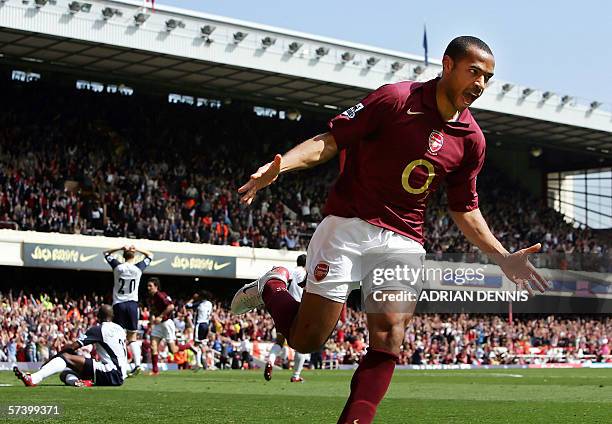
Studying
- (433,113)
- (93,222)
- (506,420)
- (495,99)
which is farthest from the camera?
(495,99)

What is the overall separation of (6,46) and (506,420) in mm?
32311

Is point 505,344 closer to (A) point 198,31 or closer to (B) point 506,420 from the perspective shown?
(A) point 198,31

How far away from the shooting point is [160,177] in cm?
4100

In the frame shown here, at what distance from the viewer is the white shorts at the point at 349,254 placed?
227 inches


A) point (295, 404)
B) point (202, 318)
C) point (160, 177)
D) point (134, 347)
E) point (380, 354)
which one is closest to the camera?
point (380, 354)

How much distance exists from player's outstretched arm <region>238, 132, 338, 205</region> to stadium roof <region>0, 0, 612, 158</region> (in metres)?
31.1

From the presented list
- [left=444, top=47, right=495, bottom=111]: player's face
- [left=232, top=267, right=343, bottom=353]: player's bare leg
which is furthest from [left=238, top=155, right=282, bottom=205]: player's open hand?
[left=444, top=47, right=495, bottom=111]: player's face

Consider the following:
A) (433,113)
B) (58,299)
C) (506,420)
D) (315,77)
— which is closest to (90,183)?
(58,299)

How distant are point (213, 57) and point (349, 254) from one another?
34078 mm

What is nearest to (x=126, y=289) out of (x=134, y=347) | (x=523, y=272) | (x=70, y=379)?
(x=134, y=347)

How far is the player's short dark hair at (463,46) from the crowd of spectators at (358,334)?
73.8ft

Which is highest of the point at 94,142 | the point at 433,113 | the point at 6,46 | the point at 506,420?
the point at 6,46

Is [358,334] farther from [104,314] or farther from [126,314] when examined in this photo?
[104,314]

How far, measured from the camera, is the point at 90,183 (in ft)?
123
